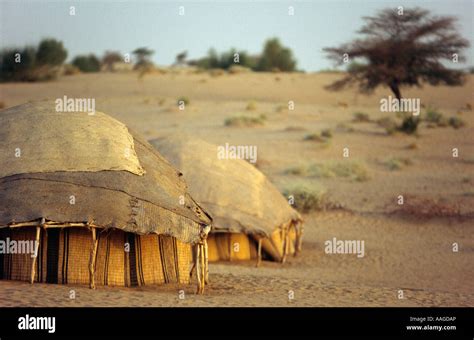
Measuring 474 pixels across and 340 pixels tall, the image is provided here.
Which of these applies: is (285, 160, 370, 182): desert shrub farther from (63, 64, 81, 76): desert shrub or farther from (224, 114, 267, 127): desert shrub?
(63, 64, 81, 76): desert shrub

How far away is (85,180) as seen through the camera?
12695 millimetres

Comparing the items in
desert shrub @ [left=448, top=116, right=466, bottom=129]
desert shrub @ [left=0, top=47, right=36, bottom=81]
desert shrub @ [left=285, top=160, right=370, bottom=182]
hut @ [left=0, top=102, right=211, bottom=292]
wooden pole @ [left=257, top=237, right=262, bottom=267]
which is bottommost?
wooden pole @ [left=257, top=237, right=262, bottom=267]

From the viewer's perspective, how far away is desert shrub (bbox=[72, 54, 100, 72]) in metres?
63.2

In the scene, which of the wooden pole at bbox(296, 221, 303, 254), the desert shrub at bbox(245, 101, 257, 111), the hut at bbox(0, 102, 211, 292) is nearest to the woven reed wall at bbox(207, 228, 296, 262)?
the wooden pole at bbox(296, 221, 303, 254)

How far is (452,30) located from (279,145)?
11.4 metres

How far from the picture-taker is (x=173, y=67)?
69312 millimetres

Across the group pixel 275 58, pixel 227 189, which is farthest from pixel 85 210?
pixel 275 58

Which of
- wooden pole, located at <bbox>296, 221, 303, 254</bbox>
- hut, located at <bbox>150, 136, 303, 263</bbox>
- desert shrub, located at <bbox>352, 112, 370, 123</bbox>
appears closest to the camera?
hut, located at <bbox>150, 136, 303, 263</bbox>

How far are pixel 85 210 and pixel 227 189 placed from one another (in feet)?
20.4

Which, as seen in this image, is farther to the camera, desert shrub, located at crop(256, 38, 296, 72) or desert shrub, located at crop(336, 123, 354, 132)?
desert shrub, located at crop(256, 38, 296, 72)

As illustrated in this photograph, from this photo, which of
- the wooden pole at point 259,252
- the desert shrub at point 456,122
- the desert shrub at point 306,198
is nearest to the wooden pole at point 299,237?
the wooden pole at point 259,252

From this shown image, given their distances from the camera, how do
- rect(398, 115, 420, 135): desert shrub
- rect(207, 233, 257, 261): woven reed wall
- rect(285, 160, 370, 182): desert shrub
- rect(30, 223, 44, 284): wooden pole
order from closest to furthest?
rect(30, 223, 44, 284): wooden pole < rect(207, 233, 257, 261): woven reed wall < rect(285, 160, 370, 182): desert shrub < rect(398, 115, 420, 135): desert shrub

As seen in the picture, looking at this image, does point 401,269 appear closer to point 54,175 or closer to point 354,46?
point 54,175
